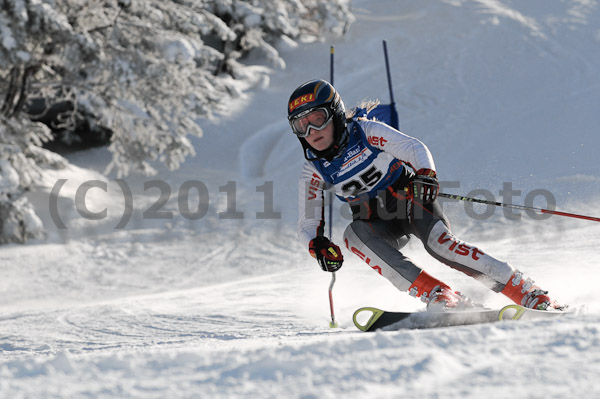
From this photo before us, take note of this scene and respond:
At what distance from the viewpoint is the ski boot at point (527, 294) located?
3.57m

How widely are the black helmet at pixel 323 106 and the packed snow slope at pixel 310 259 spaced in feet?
3.83

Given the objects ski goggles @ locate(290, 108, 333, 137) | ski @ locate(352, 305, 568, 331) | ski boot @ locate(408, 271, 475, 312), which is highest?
ski goggles @ locate(290, 108, 333, 137)

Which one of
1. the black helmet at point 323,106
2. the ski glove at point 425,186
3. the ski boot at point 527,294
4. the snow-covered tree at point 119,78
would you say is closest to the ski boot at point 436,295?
the ski boot at point 527,294

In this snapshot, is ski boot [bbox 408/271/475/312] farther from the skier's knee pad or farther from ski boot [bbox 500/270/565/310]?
ski boot [bbox 500/270/565/310]

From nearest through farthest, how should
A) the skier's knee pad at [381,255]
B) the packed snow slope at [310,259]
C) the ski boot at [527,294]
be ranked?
the packed snow slope at [310,259] < the ski boot at [527,294] < the skier's knee pad at [381,255]

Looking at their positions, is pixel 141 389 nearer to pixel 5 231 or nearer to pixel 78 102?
pixel 5 231

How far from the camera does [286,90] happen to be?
14.7 meters

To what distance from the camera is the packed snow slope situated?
2.13 meters

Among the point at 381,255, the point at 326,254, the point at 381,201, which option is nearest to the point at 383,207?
the point at 381,201

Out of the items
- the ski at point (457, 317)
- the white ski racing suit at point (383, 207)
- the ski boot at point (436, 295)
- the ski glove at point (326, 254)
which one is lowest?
the ski at point (457, 317)

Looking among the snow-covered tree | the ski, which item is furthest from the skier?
the snow-covered tree

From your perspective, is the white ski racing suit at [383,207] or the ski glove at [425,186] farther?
the white ski racing suit at [383,207]

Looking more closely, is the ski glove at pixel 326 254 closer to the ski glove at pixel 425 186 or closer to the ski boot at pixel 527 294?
the ski glove at pixel 425 186

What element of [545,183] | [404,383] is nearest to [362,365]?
[404,383]
